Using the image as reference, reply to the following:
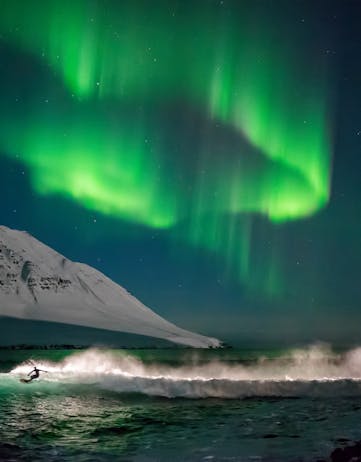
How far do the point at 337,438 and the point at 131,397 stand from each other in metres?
23.1

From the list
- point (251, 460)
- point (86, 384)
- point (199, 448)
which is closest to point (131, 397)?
point (86, 384)

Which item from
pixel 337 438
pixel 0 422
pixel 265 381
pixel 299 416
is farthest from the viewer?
pixel 265 381

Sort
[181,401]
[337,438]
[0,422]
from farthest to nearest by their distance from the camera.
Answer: [181,401] < [0,422] < [337,438]

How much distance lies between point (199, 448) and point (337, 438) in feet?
22.4

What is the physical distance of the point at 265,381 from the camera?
56469 millimetres

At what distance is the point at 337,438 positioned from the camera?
2477 cm

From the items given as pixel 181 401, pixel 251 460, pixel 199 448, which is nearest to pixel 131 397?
pixel 181 401

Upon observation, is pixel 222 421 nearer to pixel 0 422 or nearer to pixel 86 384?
pixel 0 422

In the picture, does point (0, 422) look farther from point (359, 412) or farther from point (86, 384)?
point (86, 384)

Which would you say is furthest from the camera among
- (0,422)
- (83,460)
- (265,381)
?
(265,381)

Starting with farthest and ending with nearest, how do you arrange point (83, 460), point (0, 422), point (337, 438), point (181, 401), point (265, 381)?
point (265, 381) < point (181, 401) < point (0, 422) < point (337, 438) < point (83, 460)

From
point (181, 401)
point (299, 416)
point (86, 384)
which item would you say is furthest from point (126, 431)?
point (86, 384)

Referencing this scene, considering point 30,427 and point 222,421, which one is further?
point 222,421

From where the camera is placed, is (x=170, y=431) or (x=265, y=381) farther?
(x=265, y=381)
